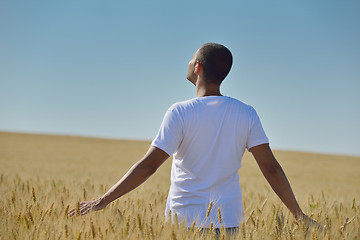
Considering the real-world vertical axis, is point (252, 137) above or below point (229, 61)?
below

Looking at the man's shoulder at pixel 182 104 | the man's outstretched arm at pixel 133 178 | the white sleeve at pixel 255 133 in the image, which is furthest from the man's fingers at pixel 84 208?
the white sleeve at pixel 255 133

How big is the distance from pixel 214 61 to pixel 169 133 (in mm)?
515

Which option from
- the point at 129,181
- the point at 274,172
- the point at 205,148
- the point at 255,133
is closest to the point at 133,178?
the point at 129,181

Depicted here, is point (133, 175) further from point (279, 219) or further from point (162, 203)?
point (162, 203)

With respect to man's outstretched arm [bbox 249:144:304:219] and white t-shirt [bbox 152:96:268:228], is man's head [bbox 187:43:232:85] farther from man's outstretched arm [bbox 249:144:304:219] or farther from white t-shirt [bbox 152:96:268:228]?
man's outstretched arm [bbox 249:144:304:219]

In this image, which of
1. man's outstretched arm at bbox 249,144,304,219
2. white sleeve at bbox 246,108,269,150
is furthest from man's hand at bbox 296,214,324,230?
white sleeve at bbox 246,108,269,150

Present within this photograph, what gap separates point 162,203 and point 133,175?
160cm

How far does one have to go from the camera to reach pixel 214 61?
225cm

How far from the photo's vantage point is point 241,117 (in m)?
2.34

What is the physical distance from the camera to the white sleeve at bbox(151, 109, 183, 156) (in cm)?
221

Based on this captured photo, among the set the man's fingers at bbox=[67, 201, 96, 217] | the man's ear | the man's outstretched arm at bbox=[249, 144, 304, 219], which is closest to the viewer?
the man's fingers at bbox=[67, 201, 96, 217]

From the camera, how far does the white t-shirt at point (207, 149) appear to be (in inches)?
88.4

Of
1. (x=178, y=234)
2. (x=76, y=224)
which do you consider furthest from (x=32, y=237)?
(x=178, y=234)

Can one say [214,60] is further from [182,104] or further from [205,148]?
[205,148]
